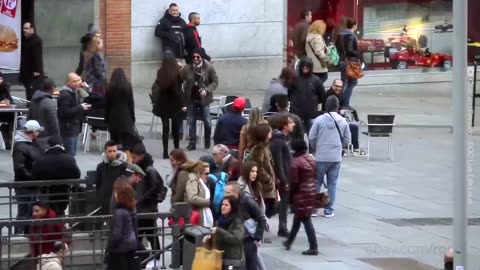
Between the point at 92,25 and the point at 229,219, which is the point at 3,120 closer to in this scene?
the point at 92,25

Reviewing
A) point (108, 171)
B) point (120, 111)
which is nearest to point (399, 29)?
point (120, 111)

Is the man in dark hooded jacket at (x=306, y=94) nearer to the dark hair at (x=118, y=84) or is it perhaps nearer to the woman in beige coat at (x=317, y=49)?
the dark hair at (x=118, y=84)

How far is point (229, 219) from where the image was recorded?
12875 millimetres

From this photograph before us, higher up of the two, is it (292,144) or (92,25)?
(92,25)

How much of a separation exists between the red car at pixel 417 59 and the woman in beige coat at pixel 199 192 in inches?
679

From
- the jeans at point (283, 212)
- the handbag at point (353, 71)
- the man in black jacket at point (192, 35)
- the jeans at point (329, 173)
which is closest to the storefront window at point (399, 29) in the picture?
the man in black jacket at point (192, 35)

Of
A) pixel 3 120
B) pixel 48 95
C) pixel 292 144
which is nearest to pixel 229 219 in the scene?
pixel 292 144

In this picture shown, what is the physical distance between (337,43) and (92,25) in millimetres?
5941

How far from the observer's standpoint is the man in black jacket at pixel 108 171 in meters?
14.1

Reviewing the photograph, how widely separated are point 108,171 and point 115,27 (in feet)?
42.8

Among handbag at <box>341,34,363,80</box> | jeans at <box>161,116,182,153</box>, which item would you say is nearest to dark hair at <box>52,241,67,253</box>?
jeans at <box>161,116,182,153</box>

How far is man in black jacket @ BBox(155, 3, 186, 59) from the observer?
26.0 meters

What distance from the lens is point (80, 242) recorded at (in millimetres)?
13383

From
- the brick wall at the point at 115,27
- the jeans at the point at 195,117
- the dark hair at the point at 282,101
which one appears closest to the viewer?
the dark hair at the point at 282,101
